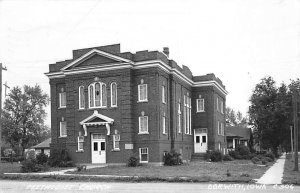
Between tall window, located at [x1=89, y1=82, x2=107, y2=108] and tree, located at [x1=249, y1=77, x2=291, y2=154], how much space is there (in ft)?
129

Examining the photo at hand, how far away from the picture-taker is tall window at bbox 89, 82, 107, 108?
123 ft

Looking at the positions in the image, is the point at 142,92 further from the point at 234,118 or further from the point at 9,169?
the point at 234,118

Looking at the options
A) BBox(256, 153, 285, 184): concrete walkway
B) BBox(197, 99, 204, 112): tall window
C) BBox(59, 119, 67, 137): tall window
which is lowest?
BBox(256, 153, 285, 184): concrete walkway

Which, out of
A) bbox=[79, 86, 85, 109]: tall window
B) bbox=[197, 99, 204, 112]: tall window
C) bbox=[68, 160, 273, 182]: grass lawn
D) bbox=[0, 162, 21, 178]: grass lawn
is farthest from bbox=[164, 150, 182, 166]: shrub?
bbox=[197, 99, 204, 112]: tall window

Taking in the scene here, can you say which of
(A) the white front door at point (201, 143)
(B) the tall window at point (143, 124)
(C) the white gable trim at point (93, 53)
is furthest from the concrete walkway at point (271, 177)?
(A) the white front door at point (201, 143)

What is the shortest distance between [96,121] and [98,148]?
2.39 meters

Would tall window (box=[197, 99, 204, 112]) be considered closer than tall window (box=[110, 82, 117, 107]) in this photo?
No

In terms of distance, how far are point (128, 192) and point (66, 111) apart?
2397 centimetres

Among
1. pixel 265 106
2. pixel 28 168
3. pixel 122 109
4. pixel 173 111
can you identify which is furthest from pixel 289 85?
pixel 28 168

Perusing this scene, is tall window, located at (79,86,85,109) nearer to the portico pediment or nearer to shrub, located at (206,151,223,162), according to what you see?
the portico pediment

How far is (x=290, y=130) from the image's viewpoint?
2800 inches

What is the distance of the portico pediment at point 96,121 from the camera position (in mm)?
36500

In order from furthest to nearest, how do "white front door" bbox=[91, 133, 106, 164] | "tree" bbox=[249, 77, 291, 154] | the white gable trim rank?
"tree" bbox=[249, 77, 291, 154] < "white front door" bbox=[91, 133, 106, 164] < the white gable trim

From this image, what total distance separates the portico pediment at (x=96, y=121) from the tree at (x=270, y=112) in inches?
1560
